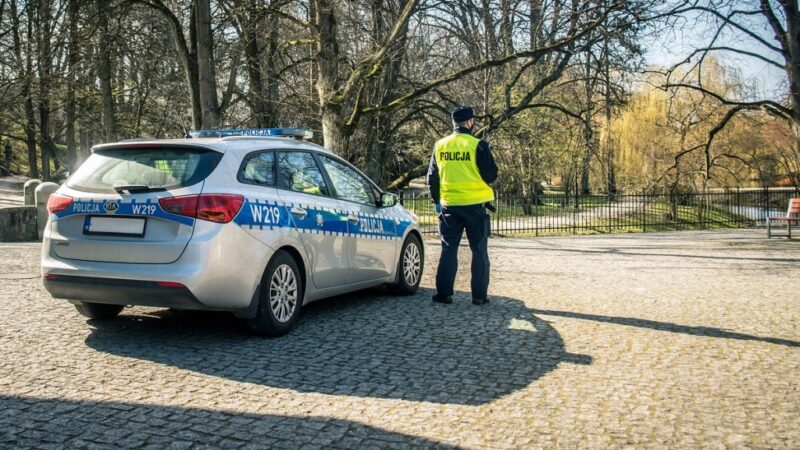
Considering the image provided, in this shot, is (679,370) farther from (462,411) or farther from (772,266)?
(772,266)

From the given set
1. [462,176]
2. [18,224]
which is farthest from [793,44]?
[18,224]

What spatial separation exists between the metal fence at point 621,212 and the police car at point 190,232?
614 inches

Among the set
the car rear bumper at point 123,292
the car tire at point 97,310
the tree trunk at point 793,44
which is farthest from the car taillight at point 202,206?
the tree trunk at point 793,44

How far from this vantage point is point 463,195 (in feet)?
24.6

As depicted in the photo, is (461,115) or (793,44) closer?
(461,115)

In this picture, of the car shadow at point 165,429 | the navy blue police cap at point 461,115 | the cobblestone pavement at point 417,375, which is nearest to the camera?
the car shadow at point 165,429

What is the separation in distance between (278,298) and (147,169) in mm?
1457

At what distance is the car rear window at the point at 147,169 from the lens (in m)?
5.45

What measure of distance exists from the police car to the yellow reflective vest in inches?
66.0

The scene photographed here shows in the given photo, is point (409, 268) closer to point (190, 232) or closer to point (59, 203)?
point (190, 232)

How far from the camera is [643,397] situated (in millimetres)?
4418

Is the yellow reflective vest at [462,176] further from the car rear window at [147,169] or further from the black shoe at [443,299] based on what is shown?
the car rear window at [147,169]

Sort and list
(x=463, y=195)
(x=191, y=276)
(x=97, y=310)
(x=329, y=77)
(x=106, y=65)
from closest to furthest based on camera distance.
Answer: (x=191, y=276)
(x=97, y=310)
(x=463, y=195)
(x=329, y=77)
(x=106, y=65)

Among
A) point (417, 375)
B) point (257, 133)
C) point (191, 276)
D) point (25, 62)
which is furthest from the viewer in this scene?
point (25, 62)
